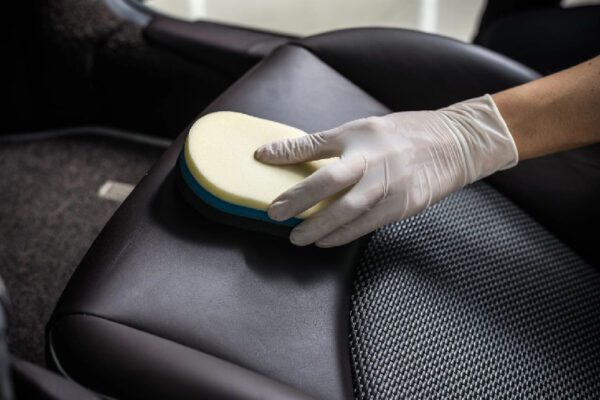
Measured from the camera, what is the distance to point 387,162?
2.64 ft

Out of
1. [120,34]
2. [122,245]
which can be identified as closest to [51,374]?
[122,245]

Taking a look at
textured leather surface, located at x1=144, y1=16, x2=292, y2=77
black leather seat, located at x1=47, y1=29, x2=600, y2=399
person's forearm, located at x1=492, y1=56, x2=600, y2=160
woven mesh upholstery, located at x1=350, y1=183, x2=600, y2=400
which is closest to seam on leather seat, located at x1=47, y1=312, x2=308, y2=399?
black leather seat, located at x1=47, y1=29, x2=600, y2=399

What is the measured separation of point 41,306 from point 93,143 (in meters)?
0.41

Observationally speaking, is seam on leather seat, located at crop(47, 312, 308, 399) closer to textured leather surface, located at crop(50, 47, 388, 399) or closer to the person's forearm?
textured leather surface, located at crop(50, 47, 388, 399)

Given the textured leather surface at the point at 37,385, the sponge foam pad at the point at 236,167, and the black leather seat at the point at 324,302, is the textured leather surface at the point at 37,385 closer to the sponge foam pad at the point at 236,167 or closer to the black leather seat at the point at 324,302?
the black leather seat at the point at 324,302

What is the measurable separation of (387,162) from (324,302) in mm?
185

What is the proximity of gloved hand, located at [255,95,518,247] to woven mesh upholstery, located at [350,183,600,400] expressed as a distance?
52mm

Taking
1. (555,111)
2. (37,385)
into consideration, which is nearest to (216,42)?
(555,111)

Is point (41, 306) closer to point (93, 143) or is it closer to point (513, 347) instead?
point (93, 143)

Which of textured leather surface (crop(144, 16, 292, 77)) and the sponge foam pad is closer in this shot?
the sponge foam pad

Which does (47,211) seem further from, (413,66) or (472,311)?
(472,311)

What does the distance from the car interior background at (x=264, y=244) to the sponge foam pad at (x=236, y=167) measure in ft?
0.13

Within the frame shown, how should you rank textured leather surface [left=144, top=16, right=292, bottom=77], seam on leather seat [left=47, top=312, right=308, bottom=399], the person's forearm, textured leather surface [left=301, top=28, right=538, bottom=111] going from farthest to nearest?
textured leather surface [left=144, top=16, right=292, bottom=77]
textured leather surface [left=301, top=28, right=538, bottom=111]
the person's forearm
seam on leather seat [left=47, top=312, right=308, bottom=399]

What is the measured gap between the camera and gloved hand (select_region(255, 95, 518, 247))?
74 centimetres
